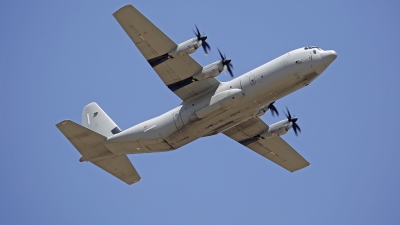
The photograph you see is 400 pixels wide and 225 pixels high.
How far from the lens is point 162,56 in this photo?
137 ft

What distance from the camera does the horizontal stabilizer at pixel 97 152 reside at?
141 feet

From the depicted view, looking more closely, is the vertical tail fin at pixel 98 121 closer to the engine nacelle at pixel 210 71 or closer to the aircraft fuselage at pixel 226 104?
the aircraft fuselage at pixel 226 104

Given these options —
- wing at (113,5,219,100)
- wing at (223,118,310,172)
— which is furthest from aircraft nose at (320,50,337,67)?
wing at (223,118,310,172)

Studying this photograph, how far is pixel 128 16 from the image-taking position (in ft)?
132

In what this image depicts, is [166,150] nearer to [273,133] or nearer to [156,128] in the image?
[156,128]

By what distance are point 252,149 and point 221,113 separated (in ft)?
30.5

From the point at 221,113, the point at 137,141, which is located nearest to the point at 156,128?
the point at 137,141

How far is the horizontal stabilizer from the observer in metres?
43.1

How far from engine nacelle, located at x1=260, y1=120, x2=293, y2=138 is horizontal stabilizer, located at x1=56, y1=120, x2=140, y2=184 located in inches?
407

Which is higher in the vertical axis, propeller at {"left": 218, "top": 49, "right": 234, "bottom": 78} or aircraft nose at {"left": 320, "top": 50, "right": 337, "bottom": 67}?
propeller at {"left": 218, "top": 49, "right": 234, "bottom": 78}

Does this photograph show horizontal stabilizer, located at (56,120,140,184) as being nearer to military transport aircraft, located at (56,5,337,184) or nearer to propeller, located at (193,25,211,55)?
military transport aircraft, located at (56,5,337,184)

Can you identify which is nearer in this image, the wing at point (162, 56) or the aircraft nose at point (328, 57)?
the wing at point (162, 56)

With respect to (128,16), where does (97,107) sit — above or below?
below

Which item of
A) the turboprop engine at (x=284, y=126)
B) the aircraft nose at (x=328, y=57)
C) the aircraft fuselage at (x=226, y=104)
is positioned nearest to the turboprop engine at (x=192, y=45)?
the aircraft fuselage at (x=226, y=104)
